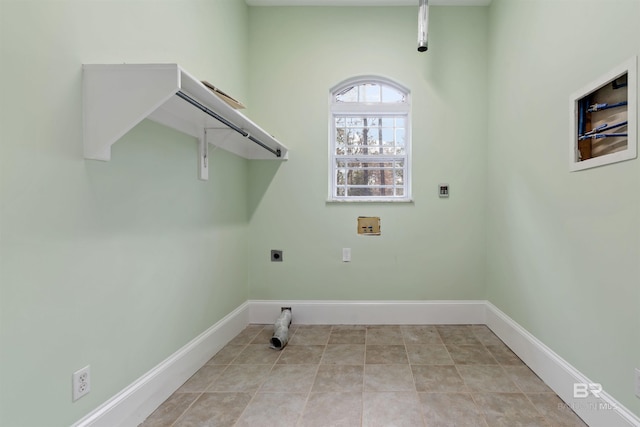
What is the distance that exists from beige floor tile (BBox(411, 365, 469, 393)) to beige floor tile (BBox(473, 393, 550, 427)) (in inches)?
4.9

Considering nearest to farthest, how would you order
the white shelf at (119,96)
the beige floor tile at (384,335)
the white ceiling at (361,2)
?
the white shelf at (119,96) < the beige floor tile at (384,335) < the white ceiling at (361,2)

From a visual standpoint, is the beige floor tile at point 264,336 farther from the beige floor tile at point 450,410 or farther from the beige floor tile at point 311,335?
the beige floor tile at point 450,410

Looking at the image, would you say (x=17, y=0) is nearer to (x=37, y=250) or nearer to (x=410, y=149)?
(x=37, y=250)

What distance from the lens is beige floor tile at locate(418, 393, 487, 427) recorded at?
5.24 ft

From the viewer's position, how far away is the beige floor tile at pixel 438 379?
74.9 inches

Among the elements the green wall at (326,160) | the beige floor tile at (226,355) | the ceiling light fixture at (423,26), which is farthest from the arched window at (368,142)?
the beige floor tile at (226,355)

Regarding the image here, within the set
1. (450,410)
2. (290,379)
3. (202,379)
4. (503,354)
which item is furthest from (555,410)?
(202,379)

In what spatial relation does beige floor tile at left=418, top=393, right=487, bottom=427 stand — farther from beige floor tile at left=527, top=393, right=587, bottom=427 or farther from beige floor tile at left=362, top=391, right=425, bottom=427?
beige floor tile at left=527, top=393, right=587, bottom=427

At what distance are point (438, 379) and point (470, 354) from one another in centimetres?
50

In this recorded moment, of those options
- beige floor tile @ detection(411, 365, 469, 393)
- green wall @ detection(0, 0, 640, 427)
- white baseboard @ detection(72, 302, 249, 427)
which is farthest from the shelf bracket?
beige floor tile @ detection(411, 365, 469, 393)

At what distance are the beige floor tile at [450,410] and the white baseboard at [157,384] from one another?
4.53 ft

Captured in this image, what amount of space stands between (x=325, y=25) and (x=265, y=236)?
201 cm

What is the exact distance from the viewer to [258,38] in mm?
3021

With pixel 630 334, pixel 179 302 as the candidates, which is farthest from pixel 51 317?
pixel 630 334
